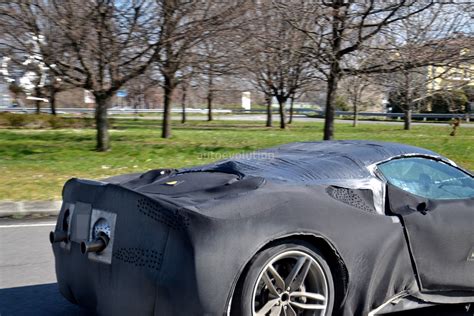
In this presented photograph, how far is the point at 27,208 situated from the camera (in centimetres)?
Answer: 878

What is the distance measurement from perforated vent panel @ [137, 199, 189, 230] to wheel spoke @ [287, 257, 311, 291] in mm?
805

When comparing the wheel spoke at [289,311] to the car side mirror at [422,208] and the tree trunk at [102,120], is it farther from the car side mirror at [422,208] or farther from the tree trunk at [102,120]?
the tree trunk at [102,120]

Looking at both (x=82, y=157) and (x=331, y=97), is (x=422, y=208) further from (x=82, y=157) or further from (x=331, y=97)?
(x=331, y=97)

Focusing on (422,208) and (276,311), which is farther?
(422,208)

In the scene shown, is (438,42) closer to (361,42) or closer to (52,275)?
(361,42)

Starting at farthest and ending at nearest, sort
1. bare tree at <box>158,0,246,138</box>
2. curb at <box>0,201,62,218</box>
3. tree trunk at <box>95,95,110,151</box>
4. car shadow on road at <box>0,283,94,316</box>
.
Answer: tree trunk at <box>95,95,110,151</box> < bare tree at <box>158,0,246,138</box> < curb at <box>0,201,62,218</box> < car shadow on road at <box>0,283,94,316</box>

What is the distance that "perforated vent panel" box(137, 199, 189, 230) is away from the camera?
332cm

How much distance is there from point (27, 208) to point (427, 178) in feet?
20.7

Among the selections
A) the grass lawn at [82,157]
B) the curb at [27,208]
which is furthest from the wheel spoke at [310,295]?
the grass lawn at [82,157]

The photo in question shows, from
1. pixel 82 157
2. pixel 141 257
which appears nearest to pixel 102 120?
pixel 82 157

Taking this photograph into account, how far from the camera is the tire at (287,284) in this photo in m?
3.42

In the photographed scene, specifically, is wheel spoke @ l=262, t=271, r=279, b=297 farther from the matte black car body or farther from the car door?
the car door

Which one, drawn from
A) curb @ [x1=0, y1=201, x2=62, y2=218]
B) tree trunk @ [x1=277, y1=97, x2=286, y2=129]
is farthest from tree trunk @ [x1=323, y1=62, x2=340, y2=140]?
tree trunk @ [x1=277, y1=97, x2=286, y2=129]

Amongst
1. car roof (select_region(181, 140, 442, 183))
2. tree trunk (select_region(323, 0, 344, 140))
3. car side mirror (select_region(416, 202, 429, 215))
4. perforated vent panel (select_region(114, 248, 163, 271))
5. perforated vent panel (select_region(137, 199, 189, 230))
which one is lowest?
perforated vent panel (select_region(114, 248, 163, 271))
